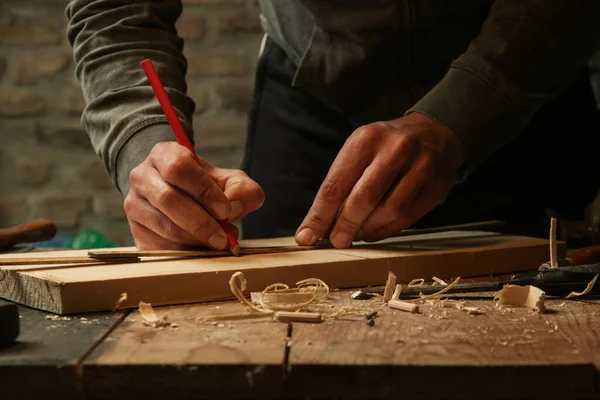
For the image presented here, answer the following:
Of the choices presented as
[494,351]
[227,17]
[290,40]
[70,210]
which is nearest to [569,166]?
[290,40]

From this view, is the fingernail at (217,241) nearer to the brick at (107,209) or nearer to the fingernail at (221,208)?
the fingernail at (221,208)

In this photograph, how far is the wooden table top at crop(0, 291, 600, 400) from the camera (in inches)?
28.5

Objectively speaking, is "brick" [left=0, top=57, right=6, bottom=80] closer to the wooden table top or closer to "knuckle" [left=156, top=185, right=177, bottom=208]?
"knuckle" [left=156, top=185, right=177, bottom=208]

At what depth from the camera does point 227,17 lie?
3768mm

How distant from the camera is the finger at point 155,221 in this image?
133cm

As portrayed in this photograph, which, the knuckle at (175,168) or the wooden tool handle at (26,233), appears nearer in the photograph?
the knuckle at (175,168)

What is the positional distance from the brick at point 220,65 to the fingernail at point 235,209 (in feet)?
8.26

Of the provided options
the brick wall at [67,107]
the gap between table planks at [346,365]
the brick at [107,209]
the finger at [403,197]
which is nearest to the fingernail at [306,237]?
the finger at [403,197]

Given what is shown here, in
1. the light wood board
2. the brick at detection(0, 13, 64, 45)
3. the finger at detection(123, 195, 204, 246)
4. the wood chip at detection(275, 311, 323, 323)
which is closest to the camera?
the wood chip at detection(275, 311, 323, 323)

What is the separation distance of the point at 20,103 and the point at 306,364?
133 inches

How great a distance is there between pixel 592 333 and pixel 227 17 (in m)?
3.14

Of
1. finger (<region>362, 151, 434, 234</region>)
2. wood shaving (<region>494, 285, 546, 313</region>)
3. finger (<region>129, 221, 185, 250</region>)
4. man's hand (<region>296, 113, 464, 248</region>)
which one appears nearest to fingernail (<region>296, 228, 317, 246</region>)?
man's hand (<region>296, 113, 464, 248</region>)

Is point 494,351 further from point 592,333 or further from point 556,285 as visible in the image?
point 556,285

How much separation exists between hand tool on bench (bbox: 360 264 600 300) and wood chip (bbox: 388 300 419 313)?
2.8 inches
